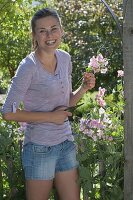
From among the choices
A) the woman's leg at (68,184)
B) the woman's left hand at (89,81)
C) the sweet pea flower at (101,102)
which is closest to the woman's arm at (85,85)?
the woman's left hand at (89,81)

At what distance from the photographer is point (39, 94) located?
2.43 metres

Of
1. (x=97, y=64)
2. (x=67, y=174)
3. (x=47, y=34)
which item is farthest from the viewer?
(x=97, y=64)

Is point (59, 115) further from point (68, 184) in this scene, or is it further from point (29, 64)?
point (68, 184)

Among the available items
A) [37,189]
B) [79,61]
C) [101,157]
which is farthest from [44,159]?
[79,61]

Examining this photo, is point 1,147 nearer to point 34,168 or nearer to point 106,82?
point 34,168

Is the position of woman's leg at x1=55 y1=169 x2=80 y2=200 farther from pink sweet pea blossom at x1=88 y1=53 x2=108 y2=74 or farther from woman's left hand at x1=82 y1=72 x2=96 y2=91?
pink sweet pea blossom at x1=88 y1=53 x2=108 y2=74

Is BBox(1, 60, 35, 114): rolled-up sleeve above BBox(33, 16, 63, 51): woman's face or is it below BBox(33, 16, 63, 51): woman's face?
below

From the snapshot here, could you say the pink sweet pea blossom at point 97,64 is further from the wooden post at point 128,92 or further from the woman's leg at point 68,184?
the woman's leg at point 68,184

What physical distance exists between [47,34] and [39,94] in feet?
1.15

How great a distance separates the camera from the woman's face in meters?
2.44

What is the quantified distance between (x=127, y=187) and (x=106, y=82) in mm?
6881

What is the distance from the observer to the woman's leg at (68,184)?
2613 mm

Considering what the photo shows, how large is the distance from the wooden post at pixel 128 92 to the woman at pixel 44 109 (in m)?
0.34

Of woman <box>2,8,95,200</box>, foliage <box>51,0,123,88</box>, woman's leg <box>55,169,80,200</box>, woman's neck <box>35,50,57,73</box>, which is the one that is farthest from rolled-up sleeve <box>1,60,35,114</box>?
foliage <box>51,0,123,88</box>
